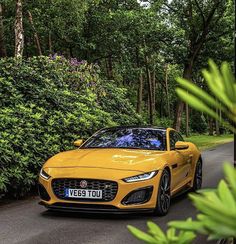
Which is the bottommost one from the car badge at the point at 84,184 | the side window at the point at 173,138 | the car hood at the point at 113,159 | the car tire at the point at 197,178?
the car tire at the point at 197,178

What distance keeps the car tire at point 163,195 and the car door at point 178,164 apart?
0.34 metres

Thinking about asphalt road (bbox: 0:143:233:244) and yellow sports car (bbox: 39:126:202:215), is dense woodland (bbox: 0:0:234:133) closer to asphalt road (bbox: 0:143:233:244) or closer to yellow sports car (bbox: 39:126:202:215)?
yellow sports car (bbox: 39:126:202:215)

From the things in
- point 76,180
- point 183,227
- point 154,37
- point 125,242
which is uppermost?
point 154,37

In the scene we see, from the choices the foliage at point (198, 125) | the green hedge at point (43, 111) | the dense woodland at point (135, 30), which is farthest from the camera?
the foliage at point (198, 125)

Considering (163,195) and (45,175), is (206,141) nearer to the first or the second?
(163,195)

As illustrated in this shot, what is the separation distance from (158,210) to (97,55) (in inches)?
918

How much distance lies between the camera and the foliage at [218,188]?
1047 mm

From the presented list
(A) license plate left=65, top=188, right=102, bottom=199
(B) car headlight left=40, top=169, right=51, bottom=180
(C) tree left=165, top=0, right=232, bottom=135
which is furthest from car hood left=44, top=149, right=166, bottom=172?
(C) tree left=165, top=0, right=232, bottom=135

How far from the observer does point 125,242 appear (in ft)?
21.8

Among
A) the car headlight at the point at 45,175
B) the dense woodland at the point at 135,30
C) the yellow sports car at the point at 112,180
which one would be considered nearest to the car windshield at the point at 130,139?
the yellow sports car at the point at 112,180

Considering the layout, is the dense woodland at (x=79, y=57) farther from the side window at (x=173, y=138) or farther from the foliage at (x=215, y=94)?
the foliage at (x=215, y=94)

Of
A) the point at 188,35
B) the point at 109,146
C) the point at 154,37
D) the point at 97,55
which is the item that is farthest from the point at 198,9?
the point at 109,146

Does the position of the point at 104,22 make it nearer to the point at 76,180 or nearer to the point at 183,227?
the point at 76,180

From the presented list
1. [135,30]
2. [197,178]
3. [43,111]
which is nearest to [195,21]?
[135,30]
